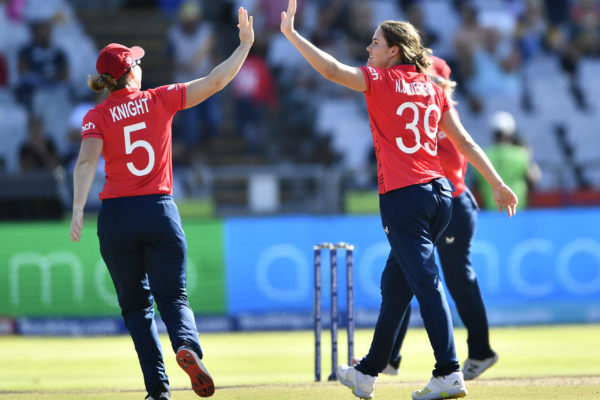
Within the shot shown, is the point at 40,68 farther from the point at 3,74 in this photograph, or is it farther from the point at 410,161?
the point at 410,161

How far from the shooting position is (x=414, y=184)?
6.40 meters

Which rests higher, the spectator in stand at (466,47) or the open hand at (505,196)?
the spectator in stand at (466,47)

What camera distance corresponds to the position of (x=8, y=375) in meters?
9.58

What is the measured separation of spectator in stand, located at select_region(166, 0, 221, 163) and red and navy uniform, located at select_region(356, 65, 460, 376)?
10658 millimetres

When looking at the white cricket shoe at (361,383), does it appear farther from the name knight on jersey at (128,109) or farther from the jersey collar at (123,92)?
the jersey collar at (123,92)

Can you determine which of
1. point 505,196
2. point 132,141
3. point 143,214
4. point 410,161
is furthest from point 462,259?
point 132,141

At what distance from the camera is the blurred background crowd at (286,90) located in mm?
14531

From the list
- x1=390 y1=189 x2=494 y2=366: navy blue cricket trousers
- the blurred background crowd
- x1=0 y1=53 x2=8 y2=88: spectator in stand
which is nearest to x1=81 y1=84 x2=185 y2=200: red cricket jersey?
x1=390 y1=189 x2=494 y2=366: navy blue cricket trousers

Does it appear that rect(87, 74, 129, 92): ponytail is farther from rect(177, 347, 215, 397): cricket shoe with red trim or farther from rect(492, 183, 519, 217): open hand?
rect(492, 183, 519, 217): open hand

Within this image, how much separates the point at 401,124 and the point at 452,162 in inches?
58.0

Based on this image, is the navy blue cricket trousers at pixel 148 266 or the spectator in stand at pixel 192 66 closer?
the navy blue cricket trousers at pixel 148 266

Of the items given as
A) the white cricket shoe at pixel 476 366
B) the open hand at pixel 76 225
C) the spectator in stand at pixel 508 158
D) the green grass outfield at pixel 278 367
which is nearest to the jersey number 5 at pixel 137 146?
the open hand at pixel 76 225

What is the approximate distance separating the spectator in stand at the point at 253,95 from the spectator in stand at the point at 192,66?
43 centimetres

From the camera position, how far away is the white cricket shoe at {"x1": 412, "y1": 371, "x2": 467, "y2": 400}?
6.33m
